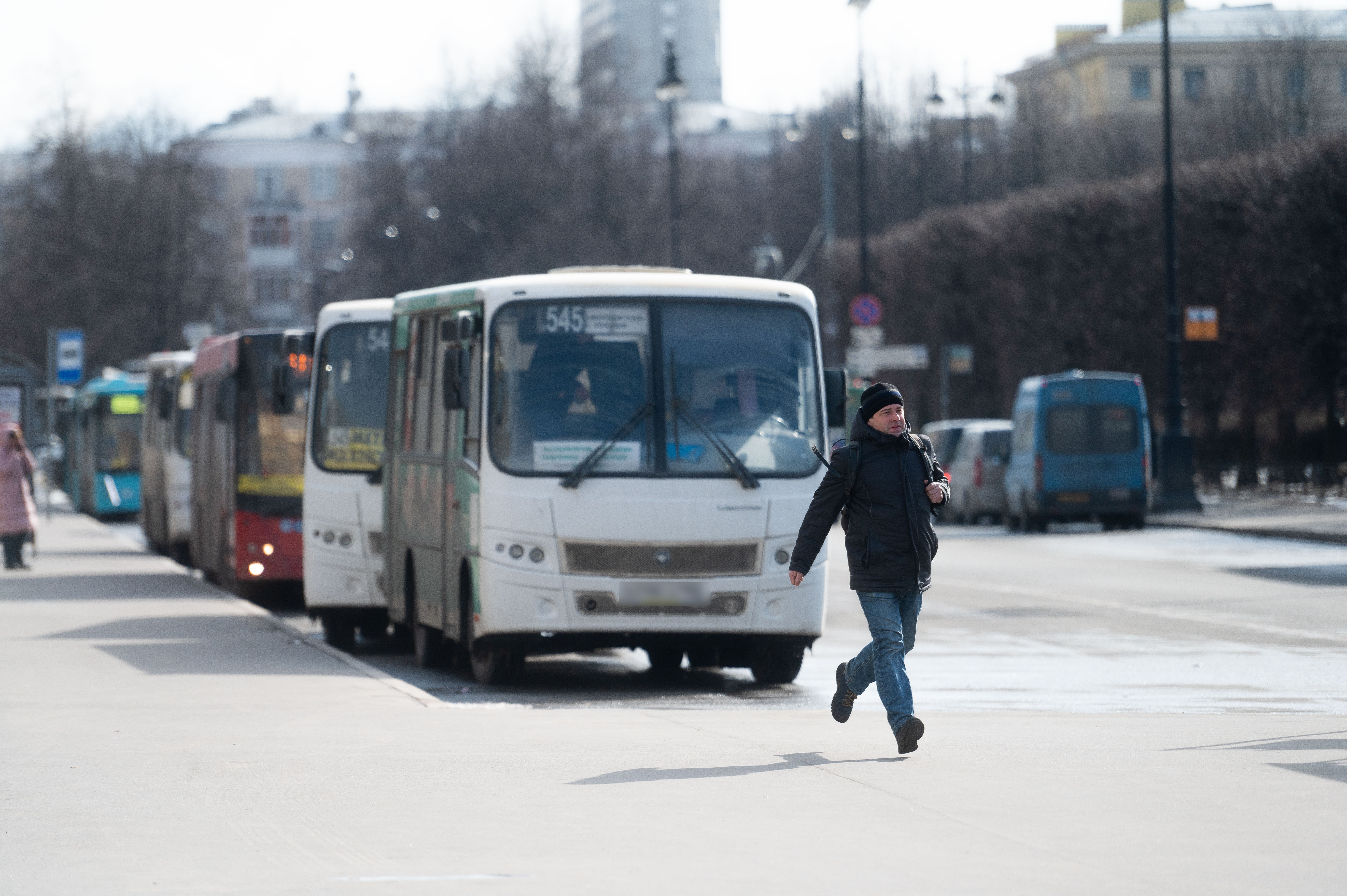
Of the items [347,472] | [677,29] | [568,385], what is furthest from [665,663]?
[677,29]

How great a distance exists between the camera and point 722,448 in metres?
13.4

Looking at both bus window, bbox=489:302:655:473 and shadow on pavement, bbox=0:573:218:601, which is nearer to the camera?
bus window, bbox=489:302:655:473

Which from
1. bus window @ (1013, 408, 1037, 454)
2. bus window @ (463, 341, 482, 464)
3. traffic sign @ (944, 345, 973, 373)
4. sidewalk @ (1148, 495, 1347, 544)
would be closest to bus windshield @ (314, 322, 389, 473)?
bus window @ (463, 341, 482, 464)

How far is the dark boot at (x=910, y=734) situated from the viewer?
30.8 ft

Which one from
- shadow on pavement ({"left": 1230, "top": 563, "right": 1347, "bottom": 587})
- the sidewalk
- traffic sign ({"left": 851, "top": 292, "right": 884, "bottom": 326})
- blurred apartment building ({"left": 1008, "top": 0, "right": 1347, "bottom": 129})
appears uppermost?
blurred apartment building ({"left": 1008, "top": 0, "right": 1347, "bottom": 129})

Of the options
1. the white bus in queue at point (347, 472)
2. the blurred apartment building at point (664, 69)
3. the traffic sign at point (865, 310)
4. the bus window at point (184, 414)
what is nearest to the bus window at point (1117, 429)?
the traffic sign at point (865, 310)

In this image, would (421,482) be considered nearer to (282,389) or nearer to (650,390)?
(650,390)

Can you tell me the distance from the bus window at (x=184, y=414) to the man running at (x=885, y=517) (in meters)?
20.6

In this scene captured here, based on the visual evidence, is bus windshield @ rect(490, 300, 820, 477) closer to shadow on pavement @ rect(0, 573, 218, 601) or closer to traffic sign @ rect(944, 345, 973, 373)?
shadow on pavement @ rect(0, 573, 218, 601)

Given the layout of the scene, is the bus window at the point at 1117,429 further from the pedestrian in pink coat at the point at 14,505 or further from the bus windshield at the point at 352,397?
the bus windshield at the point at 352,397

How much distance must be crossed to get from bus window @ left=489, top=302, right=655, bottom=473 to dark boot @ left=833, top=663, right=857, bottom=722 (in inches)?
133

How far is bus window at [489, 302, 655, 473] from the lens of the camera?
13.4m

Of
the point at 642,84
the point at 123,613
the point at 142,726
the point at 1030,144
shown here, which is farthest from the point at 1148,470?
Result: the point at 642,84

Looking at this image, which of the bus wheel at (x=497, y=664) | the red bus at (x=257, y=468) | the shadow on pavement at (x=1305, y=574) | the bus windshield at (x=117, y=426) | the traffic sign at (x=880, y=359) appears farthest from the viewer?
the bus windshield at (x=117, y=426)
